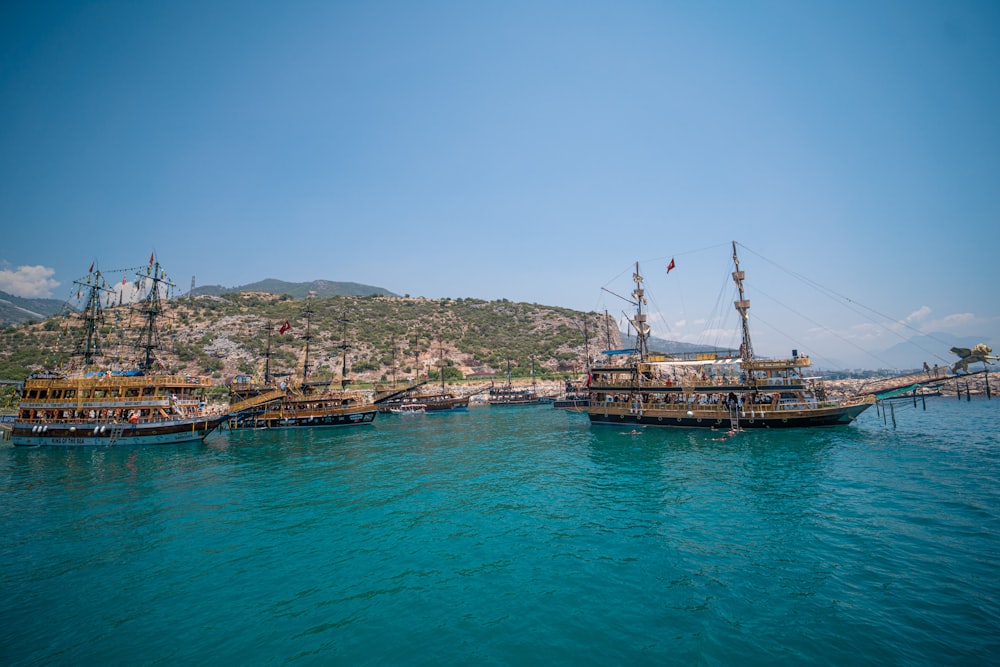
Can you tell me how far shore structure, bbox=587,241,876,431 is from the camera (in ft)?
120

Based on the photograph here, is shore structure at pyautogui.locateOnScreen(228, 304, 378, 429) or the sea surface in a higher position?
shore structure at pyautogui.locateOnScreen(228, 304, 378, 429)

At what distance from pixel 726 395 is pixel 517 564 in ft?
A: 112

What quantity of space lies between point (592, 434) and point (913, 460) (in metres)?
21.8

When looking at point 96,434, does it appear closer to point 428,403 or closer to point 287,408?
point 287,408

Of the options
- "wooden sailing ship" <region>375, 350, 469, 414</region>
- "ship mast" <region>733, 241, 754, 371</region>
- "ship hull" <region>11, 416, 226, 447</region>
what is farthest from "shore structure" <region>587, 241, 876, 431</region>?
"ship hull" <region>11, 416, 226, 447</region>

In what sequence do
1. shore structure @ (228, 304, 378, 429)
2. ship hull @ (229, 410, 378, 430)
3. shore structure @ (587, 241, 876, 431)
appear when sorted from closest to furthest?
shore structure @ (587, 241, 876, 431) → shore structure @ (228, 304, 378, 429) → ship hull @ (229, 410, 378, 430)

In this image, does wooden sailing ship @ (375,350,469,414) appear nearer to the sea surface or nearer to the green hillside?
the green hillside

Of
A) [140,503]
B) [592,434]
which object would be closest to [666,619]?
[140,503]

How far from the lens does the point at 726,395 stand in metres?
39.4

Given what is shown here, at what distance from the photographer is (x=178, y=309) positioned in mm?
106125

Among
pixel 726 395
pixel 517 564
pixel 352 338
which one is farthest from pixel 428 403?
pixel 517 564

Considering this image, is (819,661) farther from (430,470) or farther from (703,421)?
(703,421)

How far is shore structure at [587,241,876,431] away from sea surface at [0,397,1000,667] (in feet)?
37.6

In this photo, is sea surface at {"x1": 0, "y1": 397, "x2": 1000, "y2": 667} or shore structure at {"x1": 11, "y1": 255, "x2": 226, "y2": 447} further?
shore structure at {"x1": 11, "y1": 255, "x2": 226, "y2": 447}
